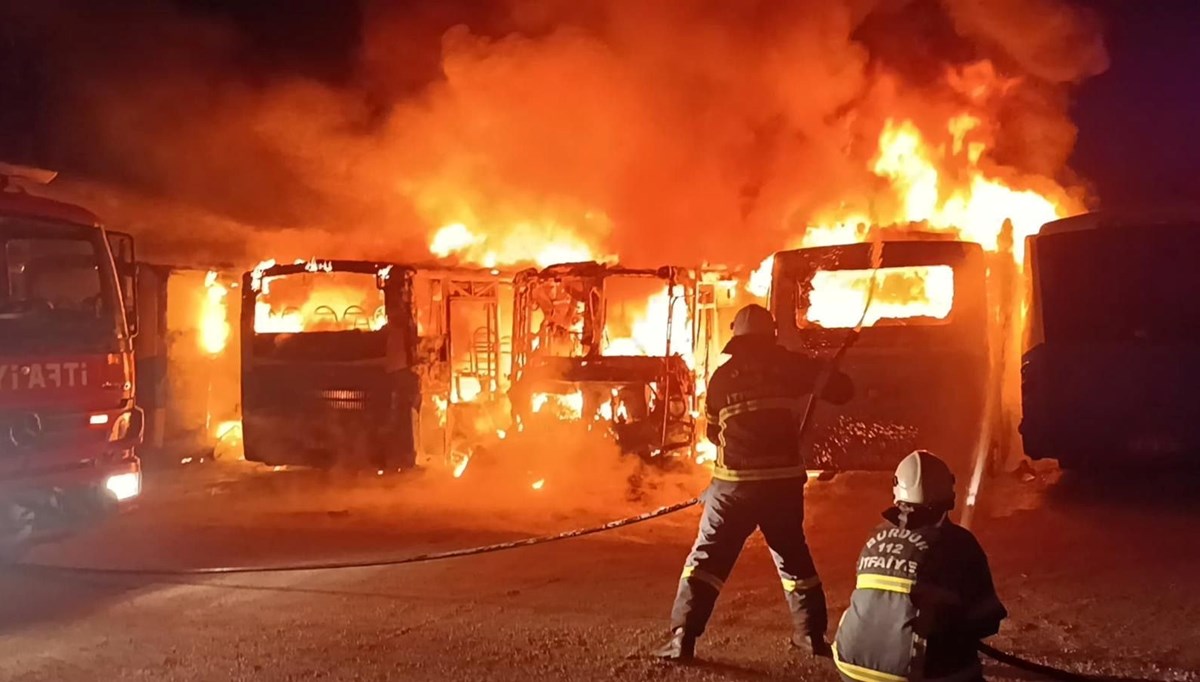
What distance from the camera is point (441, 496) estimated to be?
10.4 m

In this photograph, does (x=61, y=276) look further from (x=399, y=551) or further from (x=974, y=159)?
(x=974, y=159)

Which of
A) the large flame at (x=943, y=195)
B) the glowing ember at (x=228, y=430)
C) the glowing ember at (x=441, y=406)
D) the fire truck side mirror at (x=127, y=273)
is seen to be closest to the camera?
the fire truck side mirror at (x=127, y=273)

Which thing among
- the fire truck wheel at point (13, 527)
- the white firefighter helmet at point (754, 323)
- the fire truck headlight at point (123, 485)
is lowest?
the fire truck wheel at point (13, 527)

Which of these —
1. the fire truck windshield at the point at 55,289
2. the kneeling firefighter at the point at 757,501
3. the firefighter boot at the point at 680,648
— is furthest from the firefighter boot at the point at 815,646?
the fire truck windshield at the point at 55,289

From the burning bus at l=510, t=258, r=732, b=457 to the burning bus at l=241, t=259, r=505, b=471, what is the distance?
3.84 feet

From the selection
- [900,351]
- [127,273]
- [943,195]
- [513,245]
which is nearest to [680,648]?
[900,351]

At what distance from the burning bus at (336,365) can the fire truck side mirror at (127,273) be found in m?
3.45

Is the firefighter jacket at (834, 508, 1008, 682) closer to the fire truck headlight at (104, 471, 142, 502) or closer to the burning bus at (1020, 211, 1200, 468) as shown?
the fire truck headlight at (104, 471, 142, 502)

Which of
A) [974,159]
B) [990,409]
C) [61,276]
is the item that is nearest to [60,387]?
[61,276]

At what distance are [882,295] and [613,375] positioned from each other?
2906mm

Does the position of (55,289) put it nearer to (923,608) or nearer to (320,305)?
(320,305)

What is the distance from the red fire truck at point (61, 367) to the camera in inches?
269

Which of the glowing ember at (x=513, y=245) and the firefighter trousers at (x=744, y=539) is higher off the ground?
the glowing ember at (x=513, y=245)

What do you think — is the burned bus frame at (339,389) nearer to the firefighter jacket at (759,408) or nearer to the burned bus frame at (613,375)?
the burned bus frame at (613,375)
